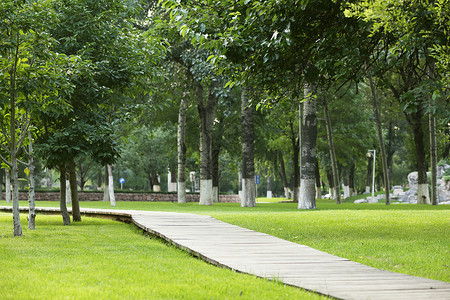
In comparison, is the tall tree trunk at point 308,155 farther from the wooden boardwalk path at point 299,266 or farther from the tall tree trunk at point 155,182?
the tall tree trunk at point 155,182

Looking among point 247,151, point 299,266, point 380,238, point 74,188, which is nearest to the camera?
point 299,266

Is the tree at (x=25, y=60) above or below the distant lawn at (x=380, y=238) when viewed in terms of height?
above

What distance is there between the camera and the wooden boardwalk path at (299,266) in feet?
19.7

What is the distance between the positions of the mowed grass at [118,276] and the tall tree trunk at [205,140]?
20.4 meters

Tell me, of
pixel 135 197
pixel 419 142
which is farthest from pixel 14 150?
pixel 135 197

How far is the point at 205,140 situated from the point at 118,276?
2456 centimetres

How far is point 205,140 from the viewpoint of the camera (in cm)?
3169

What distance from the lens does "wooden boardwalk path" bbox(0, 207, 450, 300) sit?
6004mm

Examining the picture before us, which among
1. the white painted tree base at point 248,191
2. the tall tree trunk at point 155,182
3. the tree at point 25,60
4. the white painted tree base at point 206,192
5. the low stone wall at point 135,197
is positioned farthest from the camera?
the tall tree trunk at point 155,182

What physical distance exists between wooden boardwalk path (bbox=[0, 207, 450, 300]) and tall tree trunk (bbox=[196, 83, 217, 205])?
1907 centimetres

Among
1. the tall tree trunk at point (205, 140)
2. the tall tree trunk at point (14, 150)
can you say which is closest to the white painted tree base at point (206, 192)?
the tall tree trunk at point (205, 140)

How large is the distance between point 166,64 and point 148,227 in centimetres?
1768

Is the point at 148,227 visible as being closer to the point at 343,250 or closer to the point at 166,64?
the point at 343,250

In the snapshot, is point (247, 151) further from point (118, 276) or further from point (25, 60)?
point (118, 276)
